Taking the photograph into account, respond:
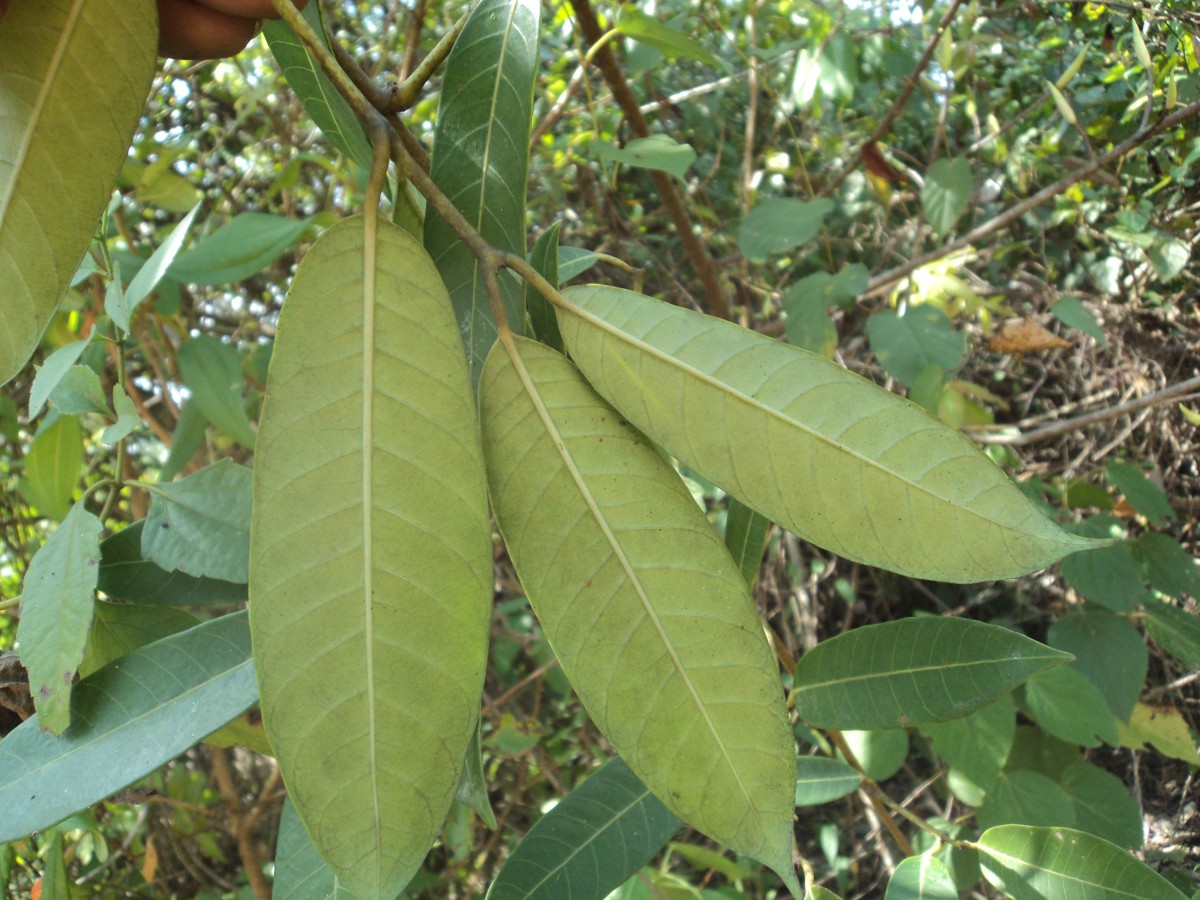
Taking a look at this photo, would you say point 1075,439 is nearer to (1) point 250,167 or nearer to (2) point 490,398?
(2) point 490,398

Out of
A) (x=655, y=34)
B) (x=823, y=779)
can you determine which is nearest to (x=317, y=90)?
(x=823, y=779)

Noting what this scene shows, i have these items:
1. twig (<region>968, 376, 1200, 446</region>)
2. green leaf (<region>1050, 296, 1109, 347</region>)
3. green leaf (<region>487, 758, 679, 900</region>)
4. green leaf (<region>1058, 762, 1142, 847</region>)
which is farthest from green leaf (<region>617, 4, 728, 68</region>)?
green leaf (<region>1058, 762, 1142, 847</region>)

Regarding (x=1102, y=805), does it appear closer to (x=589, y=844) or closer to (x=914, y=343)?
(x=914, y=343)

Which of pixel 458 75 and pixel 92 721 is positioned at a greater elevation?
pixel 458 75

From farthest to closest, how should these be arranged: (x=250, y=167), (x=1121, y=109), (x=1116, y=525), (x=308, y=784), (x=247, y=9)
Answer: (x=250, y=167) → (x=1116, y=525) → (x=1121, y=109) → (x=247, y=9) → (x=308, y=784)

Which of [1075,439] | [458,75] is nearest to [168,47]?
[458,75]

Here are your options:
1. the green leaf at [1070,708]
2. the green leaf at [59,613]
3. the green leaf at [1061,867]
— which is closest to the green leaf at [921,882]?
the green leaf at [1061,867]
